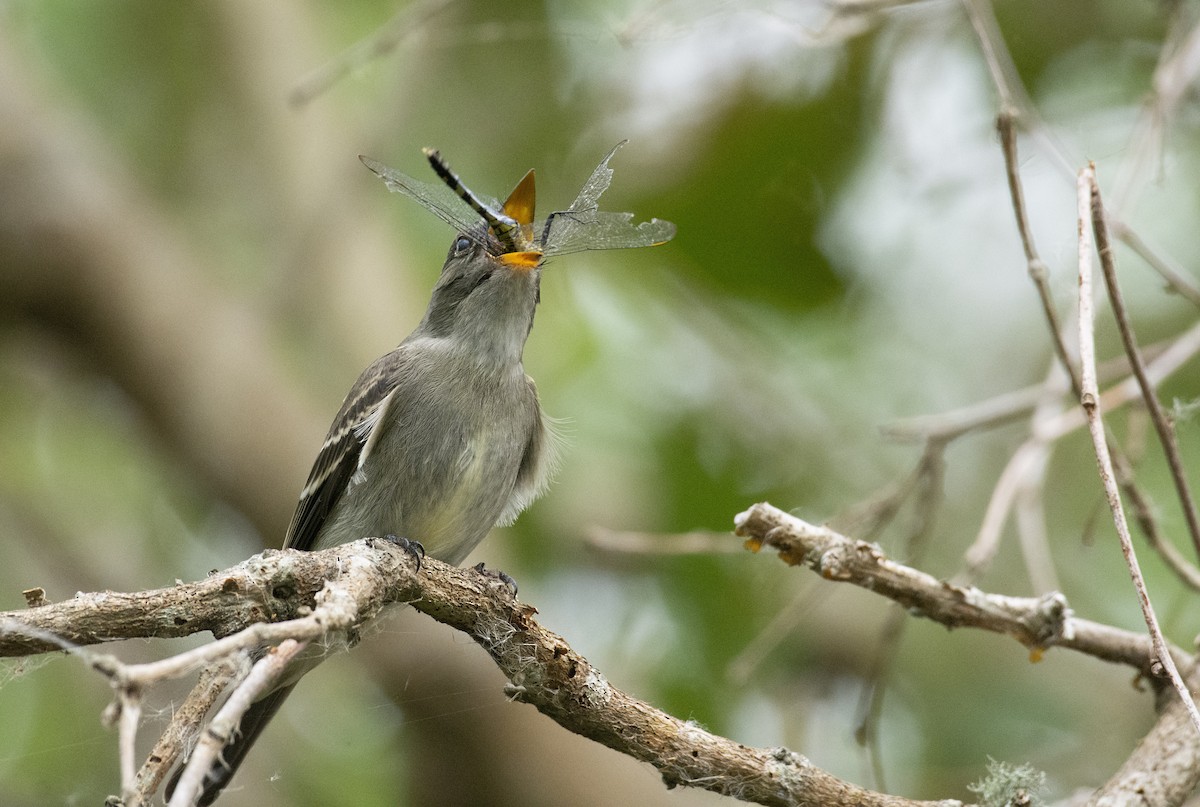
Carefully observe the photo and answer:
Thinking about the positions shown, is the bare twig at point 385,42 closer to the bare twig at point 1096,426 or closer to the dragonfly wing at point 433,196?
the dragonfly wing at point 433,196

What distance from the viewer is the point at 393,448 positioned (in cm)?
407

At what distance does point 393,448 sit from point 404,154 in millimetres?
3601

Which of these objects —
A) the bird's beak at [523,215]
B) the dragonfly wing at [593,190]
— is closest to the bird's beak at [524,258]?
the bird's beak at [523,215]

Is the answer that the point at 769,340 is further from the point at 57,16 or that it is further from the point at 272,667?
the point at 272,667

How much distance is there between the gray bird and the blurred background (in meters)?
1.44

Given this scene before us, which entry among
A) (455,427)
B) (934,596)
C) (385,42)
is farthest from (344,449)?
(934,596)

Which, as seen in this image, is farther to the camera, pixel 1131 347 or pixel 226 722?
pixel 1131 347

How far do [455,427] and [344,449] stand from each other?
42 centimetres

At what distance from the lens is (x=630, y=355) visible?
7484mm

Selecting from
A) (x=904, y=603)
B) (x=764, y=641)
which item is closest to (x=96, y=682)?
(x=764, y=641)

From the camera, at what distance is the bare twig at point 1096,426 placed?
221 centimetres

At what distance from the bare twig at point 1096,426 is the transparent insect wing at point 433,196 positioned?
165cm

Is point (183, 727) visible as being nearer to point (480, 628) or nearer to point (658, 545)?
point (480, 628)

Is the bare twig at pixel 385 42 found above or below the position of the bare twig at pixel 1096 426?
above
